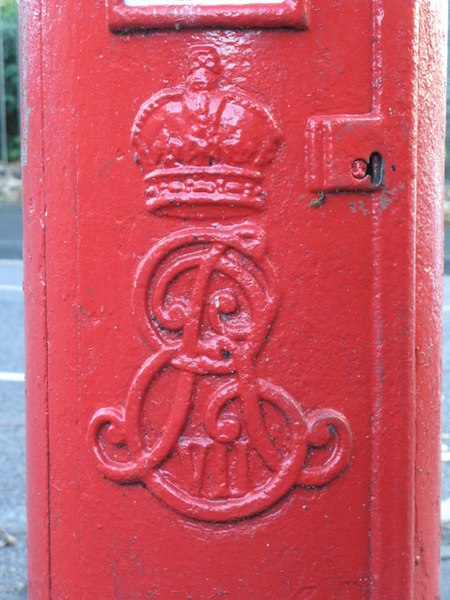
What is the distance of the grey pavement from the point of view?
2.51 m

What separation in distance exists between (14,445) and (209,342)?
236cm

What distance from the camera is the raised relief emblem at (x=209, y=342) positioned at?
1.38 m

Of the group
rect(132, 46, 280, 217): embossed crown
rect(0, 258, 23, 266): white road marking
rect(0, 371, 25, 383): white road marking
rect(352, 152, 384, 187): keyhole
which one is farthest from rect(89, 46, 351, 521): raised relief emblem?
rect(0, 258, 23, 266): white road marking

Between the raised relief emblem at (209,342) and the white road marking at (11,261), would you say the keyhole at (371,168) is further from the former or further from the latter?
the white road marking at (11,261)

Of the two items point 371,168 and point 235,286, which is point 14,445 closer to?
point 235,286

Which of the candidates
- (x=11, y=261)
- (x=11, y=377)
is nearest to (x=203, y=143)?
(x=11, y=377)

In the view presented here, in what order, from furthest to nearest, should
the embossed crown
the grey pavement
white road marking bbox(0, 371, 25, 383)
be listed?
white road marking bbox(0, 371, 25, 383) < the grey pavement < the embossed crown

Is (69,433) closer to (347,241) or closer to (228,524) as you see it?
(228,524)

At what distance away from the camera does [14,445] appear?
11.8ft

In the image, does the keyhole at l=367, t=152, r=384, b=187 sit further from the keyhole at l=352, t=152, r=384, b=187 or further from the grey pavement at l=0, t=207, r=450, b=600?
the grey pavement at l=0, t=207, r=450, b=600

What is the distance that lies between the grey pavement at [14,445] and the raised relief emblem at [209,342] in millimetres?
1118

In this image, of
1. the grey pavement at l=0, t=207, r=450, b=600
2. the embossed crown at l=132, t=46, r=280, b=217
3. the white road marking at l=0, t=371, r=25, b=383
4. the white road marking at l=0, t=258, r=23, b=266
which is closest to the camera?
the embossed crown at l=132, t=46, r=280, b=217

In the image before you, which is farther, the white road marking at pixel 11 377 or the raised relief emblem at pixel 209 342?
the white road marking at pixel 11 377

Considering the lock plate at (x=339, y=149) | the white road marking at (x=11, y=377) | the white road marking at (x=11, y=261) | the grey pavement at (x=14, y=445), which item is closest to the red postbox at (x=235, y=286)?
the lock plate at (x=339, y=149)
